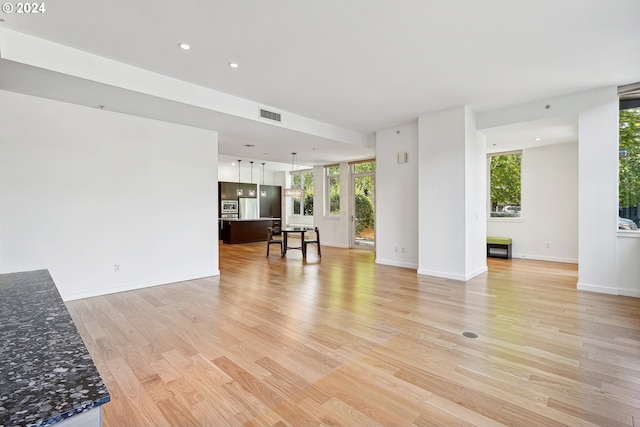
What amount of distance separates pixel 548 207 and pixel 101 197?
860 centimetres

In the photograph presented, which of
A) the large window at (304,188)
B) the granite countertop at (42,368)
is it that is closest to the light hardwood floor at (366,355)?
the granite countertop at (42,368)

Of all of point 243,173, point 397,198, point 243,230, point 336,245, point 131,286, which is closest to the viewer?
point 131,286

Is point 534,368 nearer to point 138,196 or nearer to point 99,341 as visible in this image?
point 99,341

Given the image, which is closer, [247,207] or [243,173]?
[247,207]

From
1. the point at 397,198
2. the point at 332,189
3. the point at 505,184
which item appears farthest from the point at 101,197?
the point at 505,184

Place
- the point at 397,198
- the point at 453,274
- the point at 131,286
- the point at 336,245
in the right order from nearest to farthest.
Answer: the point at 131,286, the point at 453,274, the point at 397,198, the point at 336,245

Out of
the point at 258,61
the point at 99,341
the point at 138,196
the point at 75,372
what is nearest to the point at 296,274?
the point at 138,196

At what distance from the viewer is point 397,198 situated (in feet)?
21.4

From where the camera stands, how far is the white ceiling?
265 cm

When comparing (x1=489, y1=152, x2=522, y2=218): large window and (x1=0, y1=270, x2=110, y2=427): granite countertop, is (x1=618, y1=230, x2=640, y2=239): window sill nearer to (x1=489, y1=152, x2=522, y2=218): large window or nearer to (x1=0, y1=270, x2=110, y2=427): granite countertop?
(x1=489, y1=152, x2=522, y2=218): large window

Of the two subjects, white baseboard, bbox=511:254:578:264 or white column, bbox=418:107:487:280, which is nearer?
white column, bbox=418:107:487:280

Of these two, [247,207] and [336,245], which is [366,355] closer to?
[336,245]

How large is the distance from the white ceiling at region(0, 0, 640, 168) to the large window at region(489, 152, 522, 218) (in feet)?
8.31

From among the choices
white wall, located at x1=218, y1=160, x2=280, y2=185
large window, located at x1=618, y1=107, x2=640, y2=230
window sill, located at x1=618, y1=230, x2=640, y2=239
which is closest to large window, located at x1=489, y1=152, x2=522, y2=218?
large window, located at x1=618, y1=107, x2=640, y2=230
